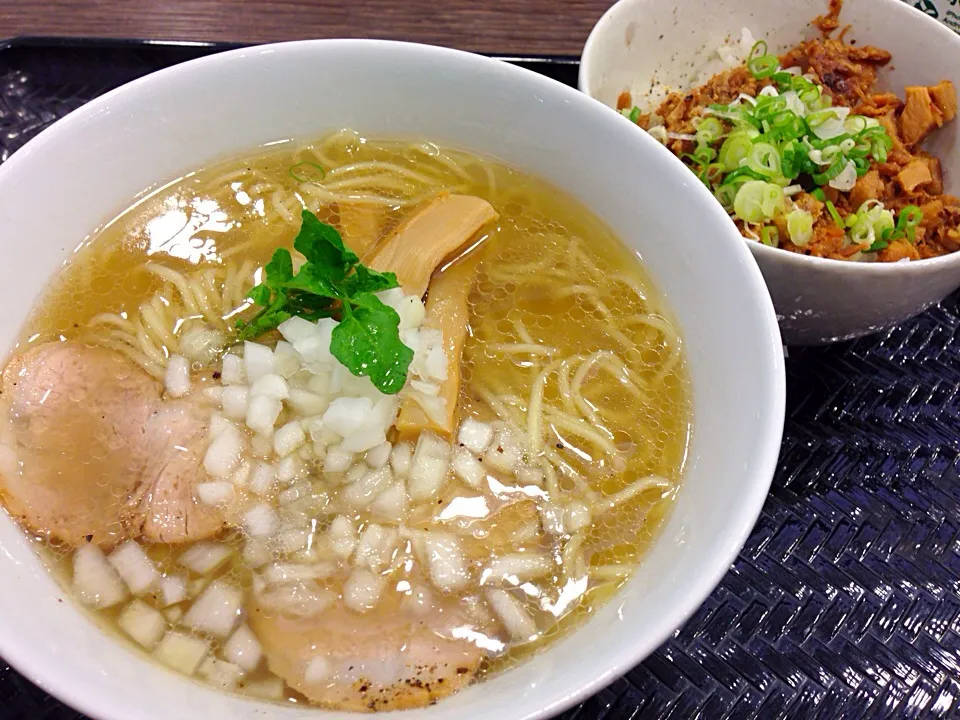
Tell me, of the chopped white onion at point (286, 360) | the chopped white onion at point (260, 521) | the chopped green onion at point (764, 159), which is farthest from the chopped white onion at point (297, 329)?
the chopped green onion at point (764, 159)

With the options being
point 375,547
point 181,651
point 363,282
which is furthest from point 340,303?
point 181,651

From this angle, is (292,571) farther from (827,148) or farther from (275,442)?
(827,148)

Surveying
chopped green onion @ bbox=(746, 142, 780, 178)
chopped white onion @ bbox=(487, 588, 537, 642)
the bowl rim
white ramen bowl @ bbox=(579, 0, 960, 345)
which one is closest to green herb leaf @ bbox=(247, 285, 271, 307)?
chopped white onion @ bbox=(487, 588, 537, 642)

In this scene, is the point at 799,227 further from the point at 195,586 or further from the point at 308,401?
the point at 195,586

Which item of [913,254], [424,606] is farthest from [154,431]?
[913,254]

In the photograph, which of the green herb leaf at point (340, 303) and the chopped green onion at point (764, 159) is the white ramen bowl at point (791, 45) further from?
the green herb leaf at point (340, 303)

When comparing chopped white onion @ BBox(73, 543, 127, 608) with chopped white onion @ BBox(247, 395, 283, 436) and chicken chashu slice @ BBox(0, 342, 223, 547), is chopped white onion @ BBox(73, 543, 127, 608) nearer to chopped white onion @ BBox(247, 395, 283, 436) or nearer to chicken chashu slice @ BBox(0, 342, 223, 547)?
chicken chashu slice @ BBox(0, 342, 223, 547)
